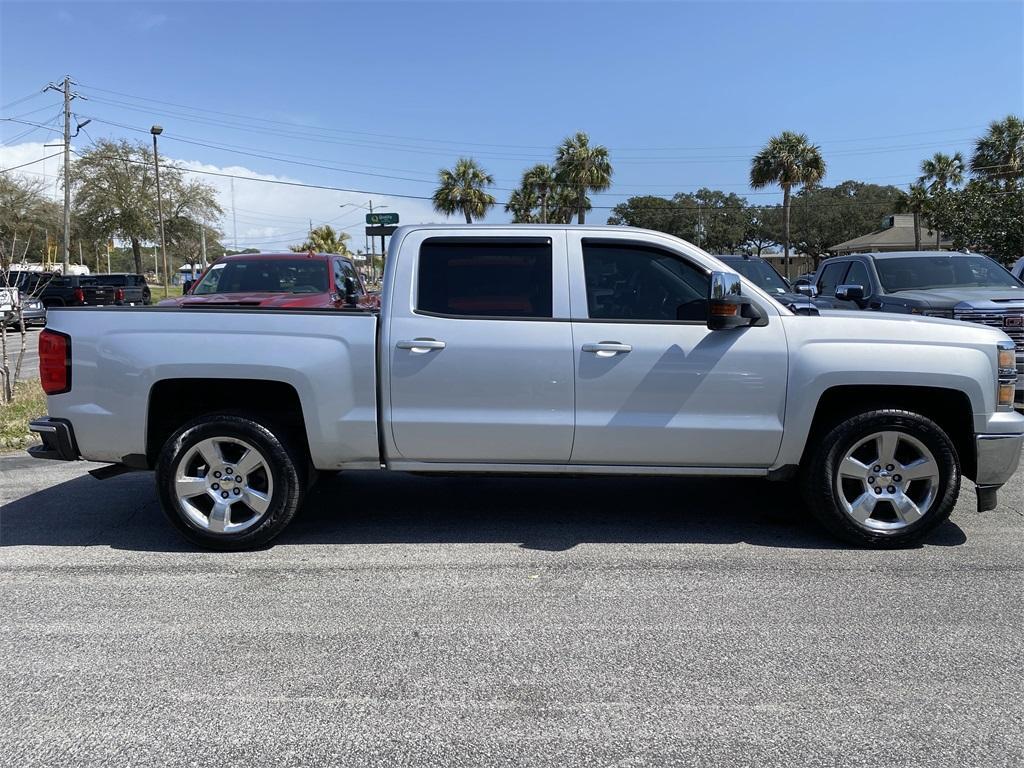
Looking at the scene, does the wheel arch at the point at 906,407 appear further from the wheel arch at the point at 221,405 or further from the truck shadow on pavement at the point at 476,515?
the wheel arch at the point at 221,405

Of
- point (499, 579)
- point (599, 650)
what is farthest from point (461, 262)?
A: point (599, 650)

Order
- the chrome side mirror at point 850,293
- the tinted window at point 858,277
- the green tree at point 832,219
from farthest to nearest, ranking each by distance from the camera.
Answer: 1. the green tree at point 832,219
2. the tinted window at point 858,277
3. the chrome side mirror at point 850,293

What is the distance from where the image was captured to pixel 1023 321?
8.63m

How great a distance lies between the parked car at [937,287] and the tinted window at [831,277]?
0.09 metres

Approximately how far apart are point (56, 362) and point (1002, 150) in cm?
4207

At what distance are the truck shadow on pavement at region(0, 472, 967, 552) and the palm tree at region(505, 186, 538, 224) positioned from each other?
1699 inches

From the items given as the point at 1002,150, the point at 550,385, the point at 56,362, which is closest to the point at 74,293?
the point at 56,362

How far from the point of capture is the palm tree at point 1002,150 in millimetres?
36062

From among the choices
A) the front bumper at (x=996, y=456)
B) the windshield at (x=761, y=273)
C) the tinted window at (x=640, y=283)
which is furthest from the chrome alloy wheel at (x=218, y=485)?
the windshield at (x=761, y=273)

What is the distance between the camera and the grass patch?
793cm

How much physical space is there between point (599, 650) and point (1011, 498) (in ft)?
13.5

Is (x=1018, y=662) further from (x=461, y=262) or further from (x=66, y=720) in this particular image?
(x=66, y=720)

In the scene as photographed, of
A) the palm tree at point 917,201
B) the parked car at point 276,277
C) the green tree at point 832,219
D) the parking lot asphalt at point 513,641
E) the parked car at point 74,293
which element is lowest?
the parking lot asphalt at point 513,641

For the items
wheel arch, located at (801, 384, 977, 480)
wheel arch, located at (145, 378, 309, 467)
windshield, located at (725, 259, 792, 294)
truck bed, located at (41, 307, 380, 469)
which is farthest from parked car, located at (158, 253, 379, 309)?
wheel arch, located at (801, 384, 977, 480)
